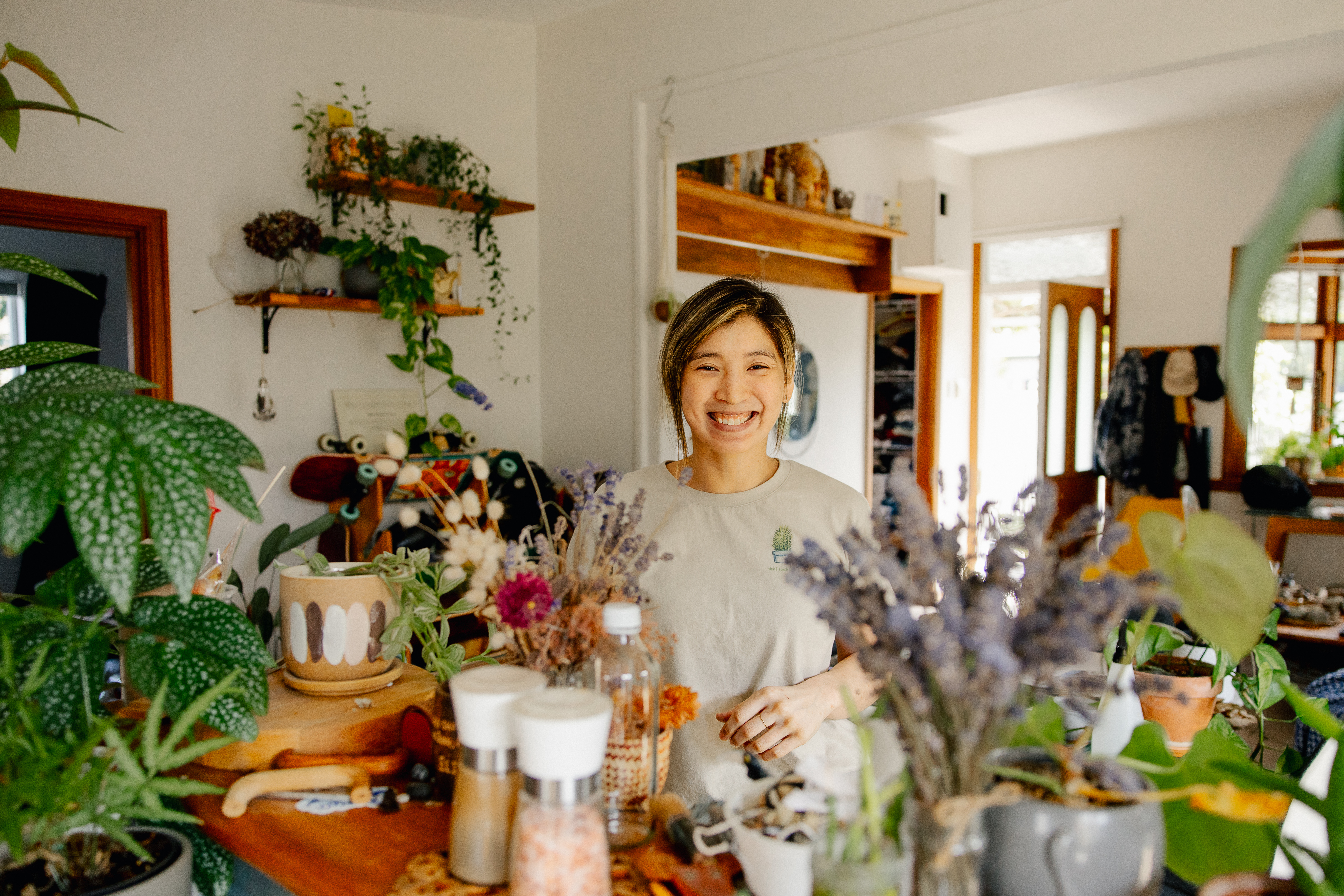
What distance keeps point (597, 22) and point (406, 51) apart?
2.69 ft

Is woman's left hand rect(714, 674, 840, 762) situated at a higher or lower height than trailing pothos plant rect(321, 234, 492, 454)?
lower

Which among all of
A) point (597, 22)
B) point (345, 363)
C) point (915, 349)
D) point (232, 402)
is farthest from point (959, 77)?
point (915, 349)

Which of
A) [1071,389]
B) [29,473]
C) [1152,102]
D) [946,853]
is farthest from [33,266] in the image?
[1071,389]

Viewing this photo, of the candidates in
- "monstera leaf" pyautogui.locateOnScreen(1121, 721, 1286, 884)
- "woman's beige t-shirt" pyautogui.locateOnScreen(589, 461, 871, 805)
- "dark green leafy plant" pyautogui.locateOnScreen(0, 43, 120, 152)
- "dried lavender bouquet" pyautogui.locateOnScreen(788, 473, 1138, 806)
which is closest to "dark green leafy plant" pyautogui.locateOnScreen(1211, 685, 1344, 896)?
"monstera leaf" pyautogui.locateOnScreen(1121, 721, 1286, 884)

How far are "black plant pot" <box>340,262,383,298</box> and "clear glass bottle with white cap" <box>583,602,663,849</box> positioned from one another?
2.80m

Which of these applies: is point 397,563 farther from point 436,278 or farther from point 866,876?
point 436,278

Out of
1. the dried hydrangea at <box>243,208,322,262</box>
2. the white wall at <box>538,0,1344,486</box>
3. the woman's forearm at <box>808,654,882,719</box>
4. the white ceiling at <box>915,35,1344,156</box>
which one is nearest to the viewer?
the woman's forearm at <box>808,654,882,719</box>

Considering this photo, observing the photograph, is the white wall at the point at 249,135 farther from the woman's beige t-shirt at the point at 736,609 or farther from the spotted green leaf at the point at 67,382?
the spotted green leaf at the point at 67,382

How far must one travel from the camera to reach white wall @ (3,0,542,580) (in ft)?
9.87

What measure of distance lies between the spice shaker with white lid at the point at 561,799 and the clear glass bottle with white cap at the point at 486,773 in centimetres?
5

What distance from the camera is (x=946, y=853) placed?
695 millimetres

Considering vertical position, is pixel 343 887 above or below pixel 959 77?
below

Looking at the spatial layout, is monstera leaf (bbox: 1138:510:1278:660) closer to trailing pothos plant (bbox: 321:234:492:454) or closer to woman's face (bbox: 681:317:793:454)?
woman's face (bbox: 681:317:793:454)

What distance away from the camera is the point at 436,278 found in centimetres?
376
